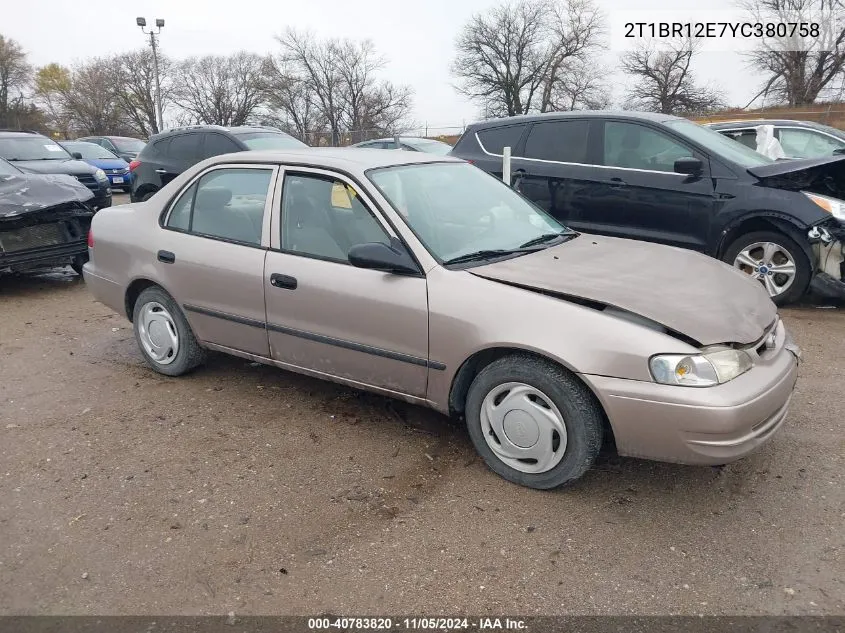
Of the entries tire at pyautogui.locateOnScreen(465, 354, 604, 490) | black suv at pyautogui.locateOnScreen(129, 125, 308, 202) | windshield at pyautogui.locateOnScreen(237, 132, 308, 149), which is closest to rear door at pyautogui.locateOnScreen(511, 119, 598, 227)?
windshield at pyautogui.locateOnScreen(237, 132, 308, 149)

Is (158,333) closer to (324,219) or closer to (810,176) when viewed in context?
(324,219)

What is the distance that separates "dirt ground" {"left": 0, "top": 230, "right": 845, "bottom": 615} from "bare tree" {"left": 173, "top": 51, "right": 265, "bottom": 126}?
182 feet

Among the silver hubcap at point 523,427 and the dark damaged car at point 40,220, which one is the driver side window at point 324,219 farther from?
the dark damaged car at point 40,220

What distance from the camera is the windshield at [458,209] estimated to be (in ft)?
11.6

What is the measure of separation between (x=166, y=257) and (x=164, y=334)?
0.57m

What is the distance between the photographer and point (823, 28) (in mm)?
36719

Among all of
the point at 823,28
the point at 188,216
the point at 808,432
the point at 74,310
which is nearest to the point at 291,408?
the point at 188,216

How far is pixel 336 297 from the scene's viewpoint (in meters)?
3.57

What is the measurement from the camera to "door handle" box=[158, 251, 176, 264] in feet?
14.3

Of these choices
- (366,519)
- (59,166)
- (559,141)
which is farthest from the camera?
(59,166)

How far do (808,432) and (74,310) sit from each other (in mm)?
6314

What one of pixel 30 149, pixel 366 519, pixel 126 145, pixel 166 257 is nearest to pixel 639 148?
pixel 166 257

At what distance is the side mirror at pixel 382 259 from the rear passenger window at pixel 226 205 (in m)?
0.90

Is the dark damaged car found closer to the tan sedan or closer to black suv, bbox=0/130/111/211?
black suv, bbox=0/130/111/211
